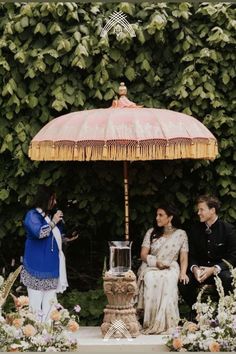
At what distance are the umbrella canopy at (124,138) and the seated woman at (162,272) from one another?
0.85m

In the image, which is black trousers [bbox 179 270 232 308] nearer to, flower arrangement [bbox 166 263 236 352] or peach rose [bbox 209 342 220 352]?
flower arrangement [bbox 166 263 236 352]

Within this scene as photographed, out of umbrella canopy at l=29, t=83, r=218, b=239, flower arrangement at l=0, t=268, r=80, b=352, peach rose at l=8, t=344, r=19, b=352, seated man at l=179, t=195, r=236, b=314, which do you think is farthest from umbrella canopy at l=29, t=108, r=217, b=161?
peach rose at l=8, t=344, r=19, b=352

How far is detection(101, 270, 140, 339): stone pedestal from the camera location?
283 inches

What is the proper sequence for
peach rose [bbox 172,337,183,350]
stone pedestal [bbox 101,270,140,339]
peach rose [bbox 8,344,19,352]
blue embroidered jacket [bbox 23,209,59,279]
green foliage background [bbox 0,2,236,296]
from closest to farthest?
peach rose [bbox 8,344,19,352] → peach rose [bbox 172,337,183,350] → stone pedestal [bbox 101,270,140,339] → blue embroidered jacket [bbox 23,209,59,279] → green foliage background [bbox 0,2,236,296]

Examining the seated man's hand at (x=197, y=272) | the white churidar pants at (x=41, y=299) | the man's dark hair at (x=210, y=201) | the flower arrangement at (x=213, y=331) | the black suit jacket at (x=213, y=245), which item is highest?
the man's dark hair at (x=210, y=201)

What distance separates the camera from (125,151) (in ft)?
22.2

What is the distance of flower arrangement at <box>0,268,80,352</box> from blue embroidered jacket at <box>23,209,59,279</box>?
4.37 feet

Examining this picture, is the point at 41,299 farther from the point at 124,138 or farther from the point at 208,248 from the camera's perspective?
the point at 124,138

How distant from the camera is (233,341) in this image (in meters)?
5.89

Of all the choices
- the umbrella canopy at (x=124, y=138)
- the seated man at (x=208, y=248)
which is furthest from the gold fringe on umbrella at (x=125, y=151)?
the seated man at (x=208, y=248)

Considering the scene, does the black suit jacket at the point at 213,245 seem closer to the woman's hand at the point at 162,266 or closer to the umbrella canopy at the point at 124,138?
the woman's hand at the point at 162,266

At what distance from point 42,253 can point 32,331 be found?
1.81 meters

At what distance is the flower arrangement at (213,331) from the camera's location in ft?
19.3

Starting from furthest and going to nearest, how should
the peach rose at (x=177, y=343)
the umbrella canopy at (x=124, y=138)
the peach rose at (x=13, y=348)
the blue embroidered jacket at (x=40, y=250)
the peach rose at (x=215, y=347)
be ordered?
the blue embroidered jacket at (x=40, y=250)
the umbrella canopy at (x=124, y=138)
the peach rose at (x=177, y=343)
the peach rose at (x=215, y=347)
the peach rose at (x=13, y=348)
